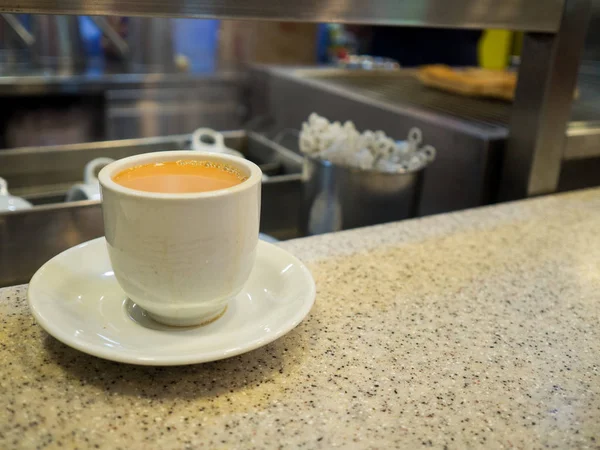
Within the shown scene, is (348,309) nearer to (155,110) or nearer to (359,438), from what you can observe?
(359,438)

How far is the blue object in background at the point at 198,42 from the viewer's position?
245cm

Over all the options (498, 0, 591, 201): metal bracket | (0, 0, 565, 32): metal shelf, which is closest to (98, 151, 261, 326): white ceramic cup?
(0, 0, 565, 32): metal shelf

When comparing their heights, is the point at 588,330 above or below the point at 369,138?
below

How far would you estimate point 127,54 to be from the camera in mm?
2396

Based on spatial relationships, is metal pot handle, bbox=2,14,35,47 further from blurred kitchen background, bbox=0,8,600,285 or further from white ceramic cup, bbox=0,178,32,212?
white ceramic cup, bbox=0,178,32,212

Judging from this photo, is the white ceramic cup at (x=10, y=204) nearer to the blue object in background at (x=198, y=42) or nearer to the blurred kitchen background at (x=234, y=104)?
the blurred kitchen background at (x=234, y=104)

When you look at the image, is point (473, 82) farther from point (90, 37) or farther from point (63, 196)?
point (90, 37)

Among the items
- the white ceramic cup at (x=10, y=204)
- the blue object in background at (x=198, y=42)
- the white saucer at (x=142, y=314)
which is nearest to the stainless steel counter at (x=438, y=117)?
the white saucer at (x=142, y=314)

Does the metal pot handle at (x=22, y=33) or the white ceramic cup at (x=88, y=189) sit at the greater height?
the metal pot handle at (x=22, y=33)

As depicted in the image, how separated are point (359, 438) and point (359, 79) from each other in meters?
1.28

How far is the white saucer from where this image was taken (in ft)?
1.33

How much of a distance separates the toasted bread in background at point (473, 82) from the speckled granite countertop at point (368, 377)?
716mm

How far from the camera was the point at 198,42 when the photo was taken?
249 centimetres

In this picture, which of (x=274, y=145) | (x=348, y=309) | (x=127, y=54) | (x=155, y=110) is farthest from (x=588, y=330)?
(x=127, y=54)
